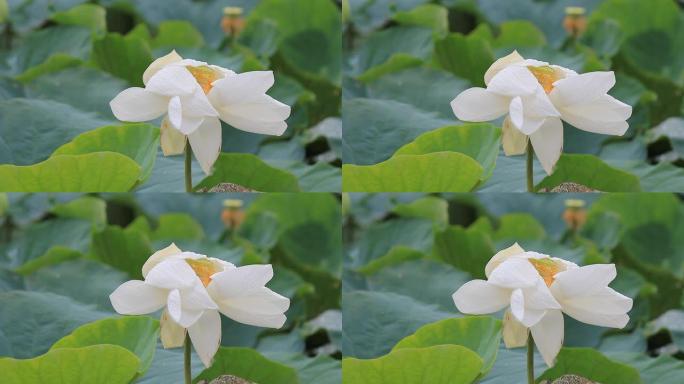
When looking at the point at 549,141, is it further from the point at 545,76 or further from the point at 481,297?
the point at 481,297

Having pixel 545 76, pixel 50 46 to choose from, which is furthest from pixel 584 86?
pixel 50 46

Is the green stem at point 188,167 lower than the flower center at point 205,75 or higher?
lower

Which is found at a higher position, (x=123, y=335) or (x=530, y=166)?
(x=530, y=166)

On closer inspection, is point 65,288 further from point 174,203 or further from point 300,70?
point 300,70

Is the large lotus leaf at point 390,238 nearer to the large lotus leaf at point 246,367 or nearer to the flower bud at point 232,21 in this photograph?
the large lotus leaf at point 246,367

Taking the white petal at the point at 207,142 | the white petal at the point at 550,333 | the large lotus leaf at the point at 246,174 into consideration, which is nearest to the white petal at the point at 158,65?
the white petal at the point at 207,142

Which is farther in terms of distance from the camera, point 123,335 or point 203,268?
point 123,335
